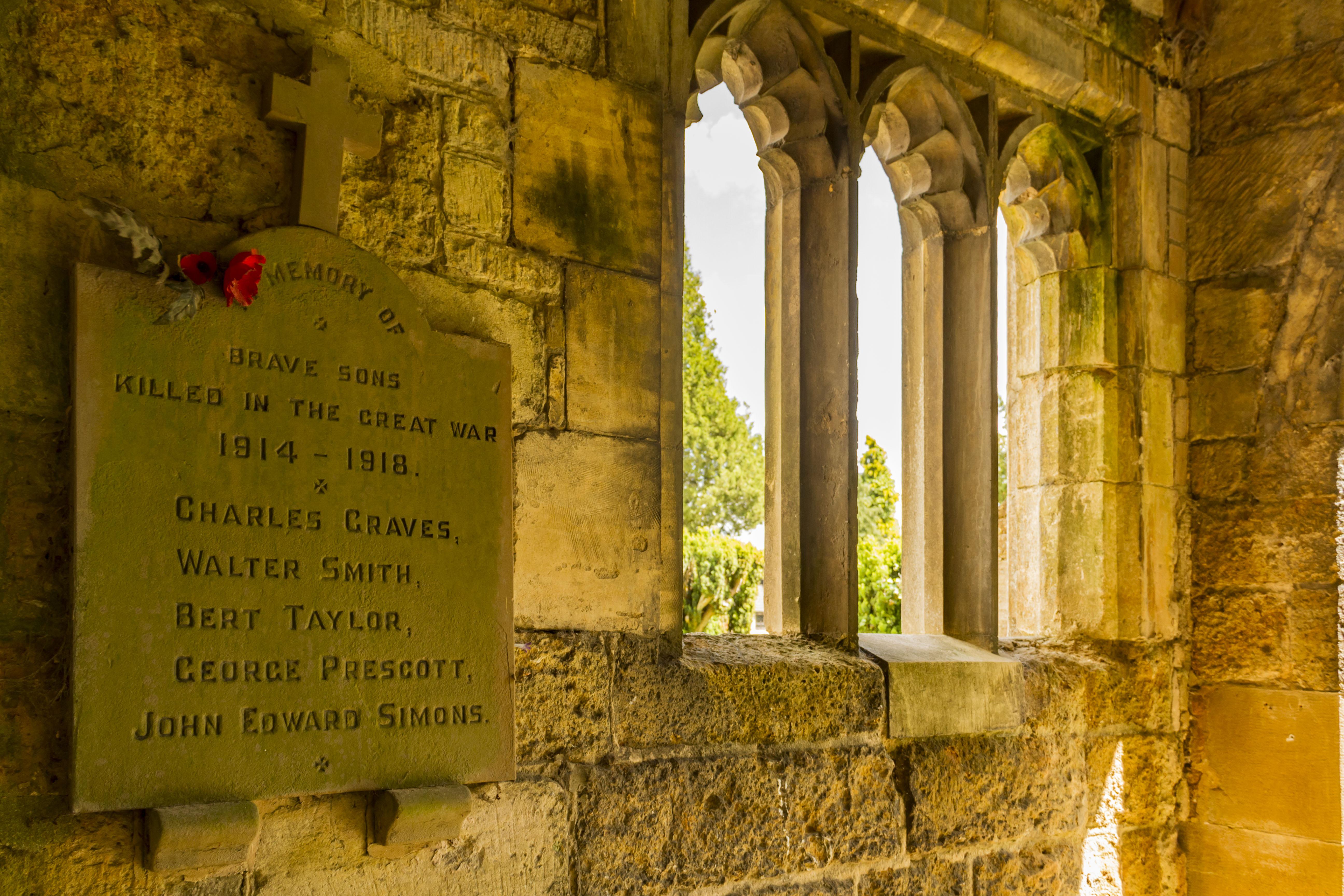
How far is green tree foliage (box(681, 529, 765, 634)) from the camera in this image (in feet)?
33.4

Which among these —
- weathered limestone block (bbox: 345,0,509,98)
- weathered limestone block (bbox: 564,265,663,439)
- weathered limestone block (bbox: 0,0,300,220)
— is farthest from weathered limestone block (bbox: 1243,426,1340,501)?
Answer: weathered limestone block (bbox: 0,0,300,220)

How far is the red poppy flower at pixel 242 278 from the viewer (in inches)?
73.6

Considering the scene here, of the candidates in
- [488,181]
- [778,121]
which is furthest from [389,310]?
[778,121]

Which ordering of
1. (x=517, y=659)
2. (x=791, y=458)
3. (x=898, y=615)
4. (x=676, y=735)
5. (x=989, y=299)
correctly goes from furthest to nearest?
(x=898, y=615) < (x=989, y=299) < (x=791, y=458) < (x=676, y=735) < (x=517, y=659)

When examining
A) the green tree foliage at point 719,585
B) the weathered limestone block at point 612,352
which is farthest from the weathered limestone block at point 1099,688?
the green tree foliage at point 719,585

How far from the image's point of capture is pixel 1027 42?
351 cm

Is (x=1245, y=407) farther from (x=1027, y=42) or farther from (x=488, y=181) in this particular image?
(x=488, y=181)

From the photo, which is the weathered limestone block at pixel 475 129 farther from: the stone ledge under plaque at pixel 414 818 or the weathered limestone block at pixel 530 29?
the stone ledge under plaque at pixel 414 818

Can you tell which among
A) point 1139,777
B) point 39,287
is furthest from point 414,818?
point 1139,777

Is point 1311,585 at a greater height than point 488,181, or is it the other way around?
point 488,181

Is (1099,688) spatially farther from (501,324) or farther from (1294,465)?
(501,324)

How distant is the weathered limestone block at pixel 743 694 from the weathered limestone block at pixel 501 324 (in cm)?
56

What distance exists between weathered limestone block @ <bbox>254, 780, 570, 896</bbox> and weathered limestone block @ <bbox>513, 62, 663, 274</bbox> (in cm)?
114

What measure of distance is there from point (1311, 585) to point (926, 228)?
5.38 ft
